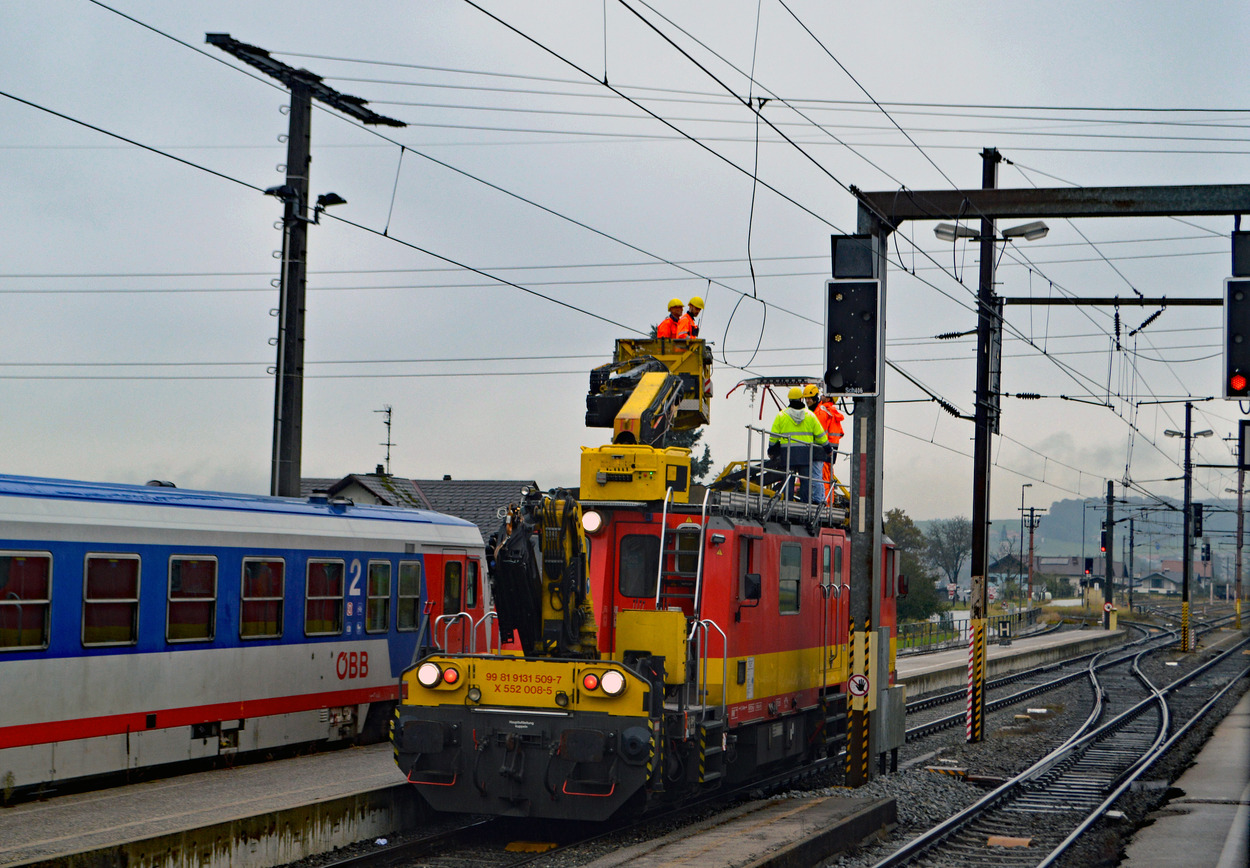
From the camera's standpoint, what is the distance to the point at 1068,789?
17391mm

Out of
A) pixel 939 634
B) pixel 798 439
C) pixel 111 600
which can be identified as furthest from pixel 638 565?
pixel 939 634

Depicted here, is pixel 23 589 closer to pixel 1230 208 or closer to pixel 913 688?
pixel 1230 208

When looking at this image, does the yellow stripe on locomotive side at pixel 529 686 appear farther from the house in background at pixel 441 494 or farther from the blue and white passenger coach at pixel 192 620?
the house in background at pixel 441 494

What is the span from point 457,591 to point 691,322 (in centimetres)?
649

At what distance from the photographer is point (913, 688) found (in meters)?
29.9

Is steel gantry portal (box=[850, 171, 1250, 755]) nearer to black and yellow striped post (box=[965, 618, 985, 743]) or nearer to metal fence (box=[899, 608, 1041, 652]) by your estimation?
black and yellow striped post (box=[965, 618, 985, 743])

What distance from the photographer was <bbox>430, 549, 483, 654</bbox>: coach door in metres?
19.1

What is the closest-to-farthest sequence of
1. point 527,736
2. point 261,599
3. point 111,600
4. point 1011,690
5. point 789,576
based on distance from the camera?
1. point 527,736
2. point 111,600
3. point 789,576
4. point 261,599
5. point 1011,690

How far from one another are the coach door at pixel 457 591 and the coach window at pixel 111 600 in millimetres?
5662

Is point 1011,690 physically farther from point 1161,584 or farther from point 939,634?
point 1161,584

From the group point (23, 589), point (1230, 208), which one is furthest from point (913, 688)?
point (23, 589)

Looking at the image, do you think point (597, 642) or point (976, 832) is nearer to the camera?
point (597, 642)

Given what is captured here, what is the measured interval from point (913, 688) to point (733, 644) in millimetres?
17963

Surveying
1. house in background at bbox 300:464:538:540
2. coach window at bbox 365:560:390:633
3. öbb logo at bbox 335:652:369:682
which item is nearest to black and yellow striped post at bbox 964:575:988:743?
coach window at bbox 365:560:390:633
